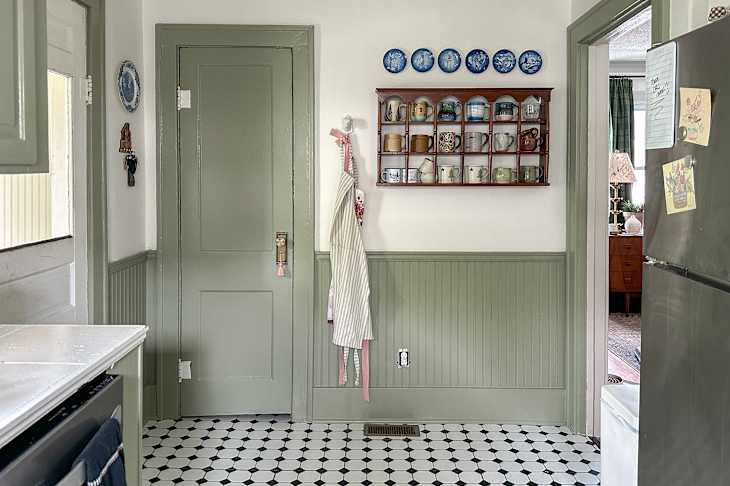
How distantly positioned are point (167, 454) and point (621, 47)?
5.18 meters

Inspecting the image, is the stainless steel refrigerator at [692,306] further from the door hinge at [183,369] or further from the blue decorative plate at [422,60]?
the door hinge at [183,369]

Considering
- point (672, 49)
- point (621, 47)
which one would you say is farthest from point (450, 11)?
point (621, 47)

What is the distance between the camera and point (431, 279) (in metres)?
3.75

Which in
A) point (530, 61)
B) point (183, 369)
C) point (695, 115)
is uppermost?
point (530, 61)

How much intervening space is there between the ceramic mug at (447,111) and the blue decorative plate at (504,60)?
0.32 m

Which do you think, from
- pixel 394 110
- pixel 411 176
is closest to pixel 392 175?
pixel 411 176

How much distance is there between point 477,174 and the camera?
3.62 meters

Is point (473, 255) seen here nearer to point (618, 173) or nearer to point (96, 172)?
point (96, 172)

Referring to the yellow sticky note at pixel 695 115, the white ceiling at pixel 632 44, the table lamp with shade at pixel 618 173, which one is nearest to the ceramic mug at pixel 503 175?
the white ceiling at pixel 632 44

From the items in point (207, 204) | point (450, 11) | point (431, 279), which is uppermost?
point (450, 11)

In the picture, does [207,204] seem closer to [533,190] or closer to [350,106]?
[350,106]

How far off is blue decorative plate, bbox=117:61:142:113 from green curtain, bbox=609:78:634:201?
5393mm

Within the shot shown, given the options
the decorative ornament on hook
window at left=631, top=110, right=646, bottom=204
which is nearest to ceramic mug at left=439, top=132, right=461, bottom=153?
the decorative ornament on hook

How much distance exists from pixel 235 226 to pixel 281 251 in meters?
0.29
